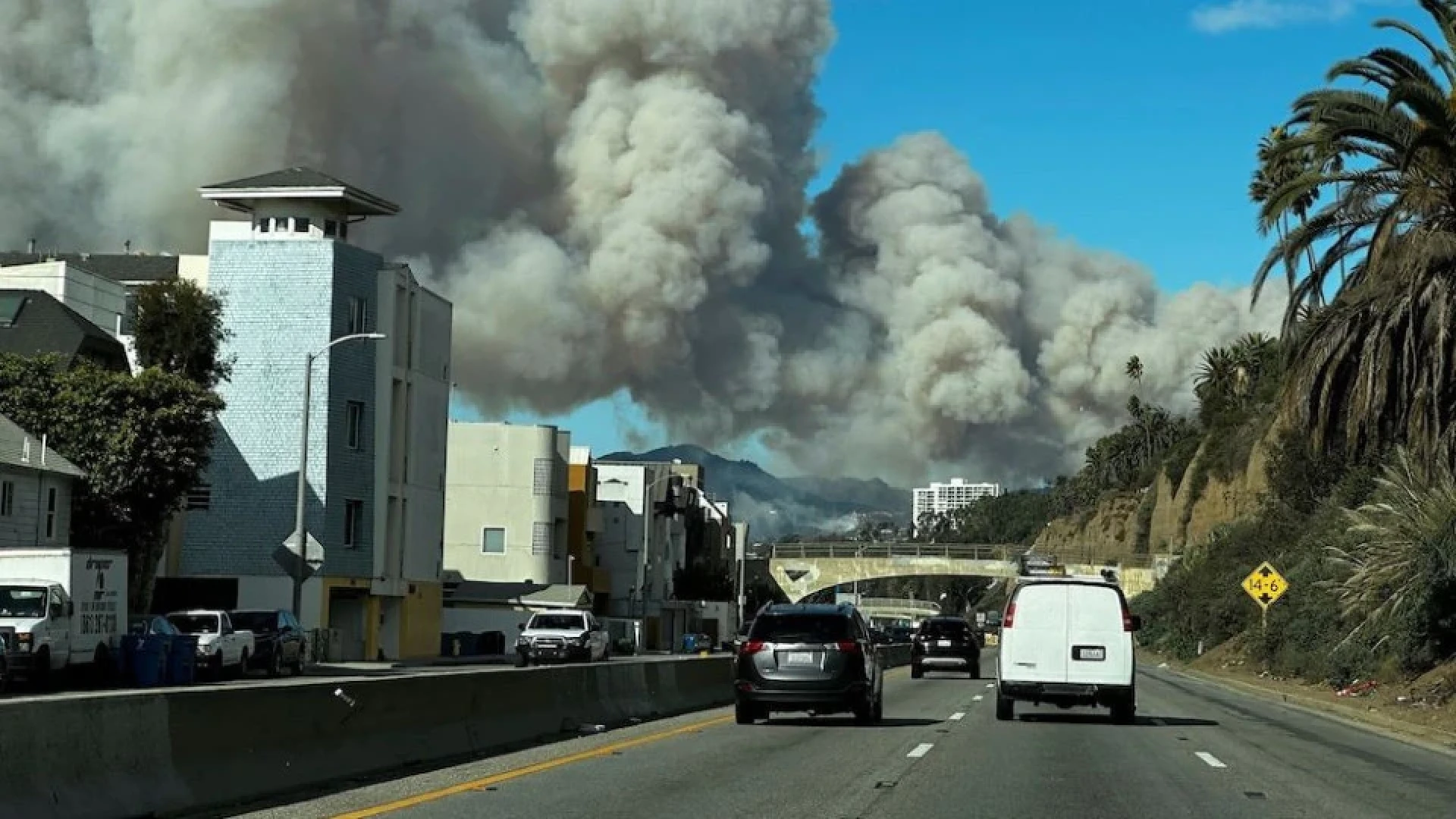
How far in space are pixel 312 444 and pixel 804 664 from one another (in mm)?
44565

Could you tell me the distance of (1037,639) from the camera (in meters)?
25.2

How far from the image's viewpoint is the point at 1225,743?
2212 cm

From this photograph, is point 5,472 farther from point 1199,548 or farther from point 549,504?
point 1199,548

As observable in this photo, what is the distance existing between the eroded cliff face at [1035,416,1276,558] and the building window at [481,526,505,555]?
36.2 m

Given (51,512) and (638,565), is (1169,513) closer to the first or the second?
(638,565)

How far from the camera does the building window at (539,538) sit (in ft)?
308

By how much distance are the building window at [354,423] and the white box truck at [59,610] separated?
97.6ft

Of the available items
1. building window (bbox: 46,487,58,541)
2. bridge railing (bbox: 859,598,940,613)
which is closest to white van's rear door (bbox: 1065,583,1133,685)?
building window (bbox: 46,487,58,541)

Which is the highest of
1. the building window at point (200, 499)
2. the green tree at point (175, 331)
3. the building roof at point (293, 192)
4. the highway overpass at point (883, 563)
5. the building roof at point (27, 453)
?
the building roof at point (293, 192)

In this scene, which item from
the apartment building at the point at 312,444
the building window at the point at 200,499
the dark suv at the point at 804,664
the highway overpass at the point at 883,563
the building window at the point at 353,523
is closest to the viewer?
the dark suv at the point at 804,664

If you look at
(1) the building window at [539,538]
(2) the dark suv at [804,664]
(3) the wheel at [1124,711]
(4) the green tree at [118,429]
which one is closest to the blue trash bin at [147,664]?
(2) the dark suv at [804,664]

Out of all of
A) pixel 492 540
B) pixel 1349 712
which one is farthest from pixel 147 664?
pixel 492 540

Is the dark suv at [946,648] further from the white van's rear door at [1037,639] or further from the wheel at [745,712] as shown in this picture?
the wheel at [745,712]

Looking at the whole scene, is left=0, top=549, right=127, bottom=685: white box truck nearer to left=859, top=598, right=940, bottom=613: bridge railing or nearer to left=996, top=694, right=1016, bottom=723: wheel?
left=996, top=694, right=1016, bottom=723: wheel
